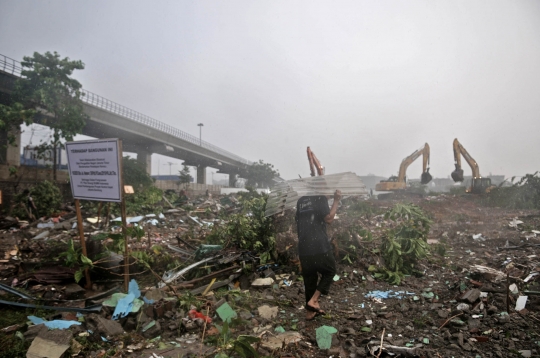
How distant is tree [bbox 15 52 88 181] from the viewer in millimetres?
12758

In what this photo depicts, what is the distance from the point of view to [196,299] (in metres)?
3.70

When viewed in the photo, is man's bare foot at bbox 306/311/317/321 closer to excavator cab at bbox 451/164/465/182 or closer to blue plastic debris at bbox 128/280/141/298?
blue plastic debris at bbox 128/280/141/298

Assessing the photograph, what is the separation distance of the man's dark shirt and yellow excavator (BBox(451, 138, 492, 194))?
15.8 metres

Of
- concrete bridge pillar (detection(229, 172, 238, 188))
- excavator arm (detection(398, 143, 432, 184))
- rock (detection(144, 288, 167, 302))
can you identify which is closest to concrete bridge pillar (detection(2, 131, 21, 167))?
rock (detection(144, 288, 167, 302))

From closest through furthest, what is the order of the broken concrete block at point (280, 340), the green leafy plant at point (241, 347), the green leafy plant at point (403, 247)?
the green leafy plant at point (241, 347), the broken concrete block at point (280, 340), the green leafy plant at point (403, 247)

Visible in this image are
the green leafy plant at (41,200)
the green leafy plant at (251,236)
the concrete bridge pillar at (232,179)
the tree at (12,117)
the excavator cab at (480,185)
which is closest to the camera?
the green leafy plant at (251,236)

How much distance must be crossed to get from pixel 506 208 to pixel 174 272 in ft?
49.0

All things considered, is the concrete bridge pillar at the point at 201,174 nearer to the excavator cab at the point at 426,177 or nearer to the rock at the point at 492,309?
the excavator cab at the point at 426,177

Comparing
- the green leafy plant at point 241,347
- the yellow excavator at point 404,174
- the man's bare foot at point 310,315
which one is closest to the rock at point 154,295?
the green leafy plant at point 241,347

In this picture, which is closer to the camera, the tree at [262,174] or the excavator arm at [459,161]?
the excavator arm at [459,161]

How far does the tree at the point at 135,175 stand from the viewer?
15.9 meters

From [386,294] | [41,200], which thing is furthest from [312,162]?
[41,200]

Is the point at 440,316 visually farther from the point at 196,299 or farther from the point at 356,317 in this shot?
the point at 196,299

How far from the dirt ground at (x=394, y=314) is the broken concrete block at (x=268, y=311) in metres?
0.04
